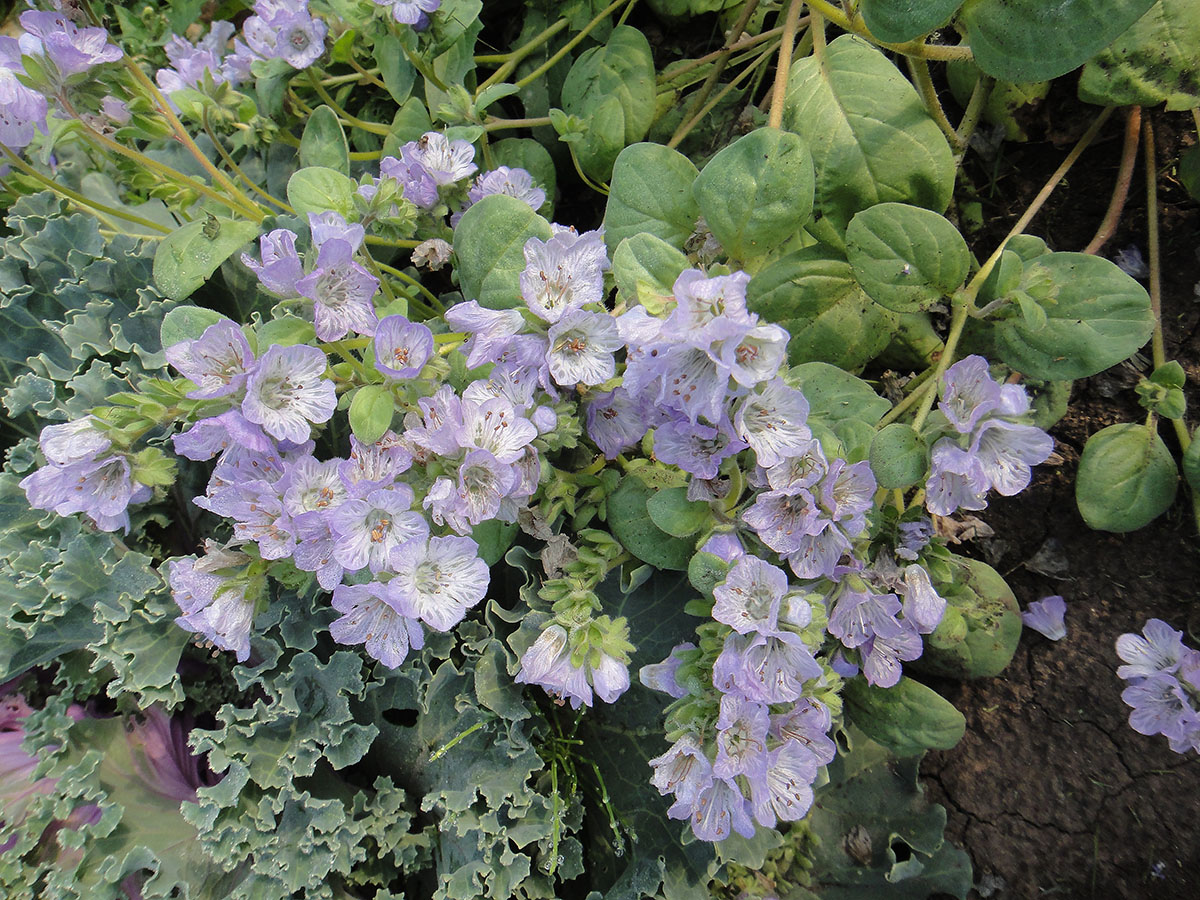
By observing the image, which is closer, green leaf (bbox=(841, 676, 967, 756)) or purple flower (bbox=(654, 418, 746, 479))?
purple flower (bbox=(654, 418, 746, 479))

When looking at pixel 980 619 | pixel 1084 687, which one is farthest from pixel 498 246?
pixel 1084 687

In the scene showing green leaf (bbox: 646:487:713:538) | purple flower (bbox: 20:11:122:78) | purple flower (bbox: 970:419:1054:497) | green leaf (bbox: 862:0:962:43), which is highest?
purple flower (bbox: 20:11:122:78)

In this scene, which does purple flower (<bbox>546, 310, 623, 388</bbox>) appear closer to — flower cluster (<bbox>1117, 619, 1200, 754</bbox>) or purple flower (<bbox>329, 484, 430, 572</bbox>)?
purple flower (<bbox>329, 484, 430, 572</bbox>)

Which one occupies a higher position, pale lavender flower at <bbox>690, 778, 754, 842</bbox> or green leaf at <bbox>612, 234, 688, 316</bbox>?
green leaf at <bbox>612, 234, 688, 316</bbox>

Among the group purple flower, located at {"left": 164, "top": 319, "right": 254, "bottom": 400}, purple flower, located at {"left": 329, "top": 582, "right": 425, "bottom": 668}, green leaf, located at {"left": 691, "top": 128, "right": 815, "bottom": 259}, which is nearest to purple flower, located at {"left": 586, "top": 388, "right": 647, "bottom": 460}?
green leaf, located at {"left": 691, "top": 128, "right": 815, "bottom": 259}

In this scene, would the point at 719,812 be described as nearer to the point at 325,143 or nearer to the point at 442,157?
the point at 442,157

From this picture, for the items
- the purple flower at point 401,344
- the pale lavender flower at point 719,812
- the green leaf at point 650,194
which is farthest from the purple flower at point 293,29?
the pale lavender flower at point 719,812

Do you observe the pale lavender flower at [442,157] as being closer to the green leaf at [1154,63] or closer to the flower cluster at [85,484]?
the flower cluster at [85,484]
